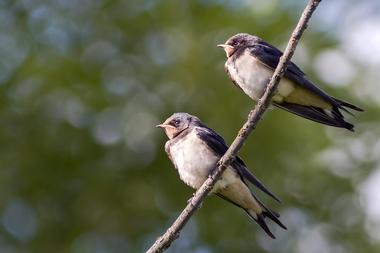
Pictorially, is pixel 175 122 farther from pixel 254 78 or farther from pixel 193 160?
pixel 254 78

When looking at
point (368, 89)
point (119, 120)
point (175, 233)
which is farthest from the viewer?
point (119, 120)

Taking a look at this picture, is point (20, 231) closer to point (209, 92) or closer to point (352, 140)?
point (209, 92)

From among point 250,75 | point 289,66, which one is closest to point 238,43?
point 250,75

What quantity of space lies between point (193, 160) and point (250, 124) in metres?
1.10

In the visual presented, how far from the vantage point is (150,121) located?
12930 millimetres

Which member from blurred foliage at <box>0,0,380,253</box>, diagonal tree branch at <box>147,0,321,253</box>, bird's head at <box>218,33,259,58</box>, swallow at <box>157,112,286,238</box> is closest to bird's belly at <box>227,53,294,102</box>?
bird's head at <box>218,33,259,58</box>

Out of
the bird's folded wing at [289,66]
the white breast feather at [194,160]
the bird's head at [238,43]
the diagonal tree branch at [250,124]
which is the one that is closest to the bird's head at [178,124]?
the white breast feather at [194,160]

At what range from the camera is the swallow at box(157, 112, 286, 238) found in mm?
5469

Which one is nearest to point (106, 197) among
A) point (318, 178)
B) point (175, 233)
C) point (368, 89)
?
point (318, 178)

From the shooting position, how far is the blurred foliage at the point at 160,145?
41.3 feet

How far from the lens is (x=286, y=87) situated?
16.9ft

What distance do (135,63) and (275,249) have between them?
310cm

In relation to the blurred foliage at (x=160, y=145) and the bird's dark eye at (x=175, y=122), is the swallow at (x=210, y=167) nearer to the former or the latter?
the bird's dark eye at (x=175, y=122)

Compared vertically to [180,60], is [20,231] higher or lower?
lower
